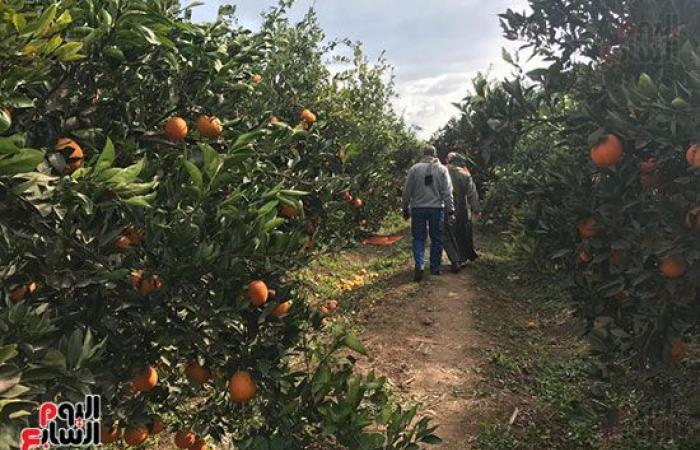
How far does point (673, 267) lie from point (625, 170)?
49 cm

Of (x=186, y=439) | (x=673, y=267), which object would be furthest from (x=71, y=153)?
(x=673, y=267)

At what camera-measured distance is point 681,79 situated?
2594mm

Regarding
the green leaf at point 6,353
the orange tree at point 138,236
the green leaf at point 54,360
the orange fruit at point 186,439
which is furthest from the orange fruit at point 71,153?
the orange fruit at point 186,439

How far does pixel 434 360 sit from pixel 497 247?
20.1 feet

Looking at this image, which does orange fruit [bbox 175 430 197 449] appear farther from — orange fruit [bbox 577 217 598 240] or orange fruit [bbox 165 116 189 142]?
orange fruit [bbox 577 217 598 240]

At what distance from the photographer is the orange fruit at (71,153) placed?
6.61 feet

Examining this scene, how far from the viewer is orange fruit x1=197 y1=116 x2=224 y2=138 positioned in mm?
2461

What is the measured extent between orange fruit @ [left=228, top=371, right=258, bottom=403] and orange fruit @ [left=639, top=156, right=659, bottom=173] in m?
1.95

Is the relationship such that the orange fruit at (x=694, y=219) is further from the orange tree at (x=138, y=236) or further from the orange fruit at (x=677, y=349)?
the orange tree at (x=138, y=236)

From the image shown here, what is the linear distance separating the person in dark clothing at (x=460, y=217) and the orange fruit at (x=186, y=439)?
5.85 metres

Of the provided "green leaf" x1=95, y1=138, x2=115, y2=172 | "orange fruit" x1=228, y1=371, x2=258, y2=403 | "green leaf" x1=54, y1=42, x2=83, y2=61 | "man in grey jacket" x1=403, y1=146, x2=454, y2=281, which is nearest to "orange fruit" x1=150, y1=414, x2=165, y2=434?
"orange fruit" x1=228, y1=371, x2=258, y2=403

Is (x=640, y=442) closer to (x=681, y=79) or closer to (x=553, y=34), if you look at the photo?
(x=681, y=79)

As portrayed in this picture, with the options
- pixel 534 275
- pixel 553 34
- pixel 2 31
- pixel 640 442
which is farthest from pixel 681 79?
pixel 534 275

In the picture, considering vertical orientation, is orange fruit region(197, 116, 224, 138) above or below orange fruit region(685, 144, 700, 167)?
above
